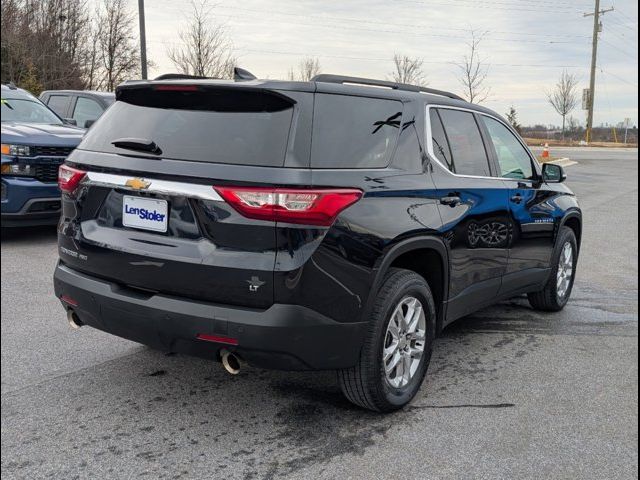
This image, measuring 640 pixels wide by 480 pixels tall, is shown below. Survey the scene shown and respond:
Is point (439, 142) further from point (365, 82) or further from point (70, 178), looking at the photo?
point (70, 178)

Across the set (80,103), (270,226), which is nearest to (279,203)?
(270,226)

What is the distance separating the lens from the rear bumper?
2941 mm

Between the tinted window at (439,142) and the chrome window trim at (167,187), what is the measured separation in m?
1.57

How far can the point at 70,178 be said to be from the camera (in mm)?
3523

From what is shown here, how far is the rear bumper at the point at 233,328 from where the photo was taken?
116 inches

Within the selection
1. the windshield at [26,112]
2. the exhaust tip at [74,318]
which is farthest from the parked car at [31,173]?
the exhaust tip at [74,318]

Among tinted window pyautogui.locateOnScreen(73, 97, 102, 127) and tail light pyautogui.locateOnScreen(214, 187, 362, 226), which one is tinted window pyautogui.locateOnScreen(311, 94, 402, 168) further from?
tinted window pyautogui.locateOnScreen(73, 97, 102, 127)

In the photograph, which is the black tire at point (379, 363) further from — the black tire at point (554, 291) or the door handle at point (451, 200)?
the black tire at point (554, 291)

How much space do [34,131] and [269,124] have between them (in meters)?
5.84

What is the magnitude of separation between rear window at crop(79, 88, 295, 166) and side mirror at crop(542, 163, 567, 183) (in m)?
2.98

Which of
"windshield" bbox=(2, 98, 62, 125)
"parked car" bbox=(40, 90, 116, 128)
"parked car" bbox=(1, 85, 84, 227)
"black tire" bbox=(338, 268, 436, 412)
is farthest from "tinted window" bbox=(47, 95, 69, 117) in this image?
"black tire" bbox=(338, 268, 436, 412)

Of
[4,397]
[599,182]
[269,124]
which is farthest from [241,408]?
[599,182]

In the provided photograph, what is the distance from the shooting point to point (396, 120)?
3.69 metres

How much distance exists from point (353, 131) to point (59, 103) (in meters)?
10.8
